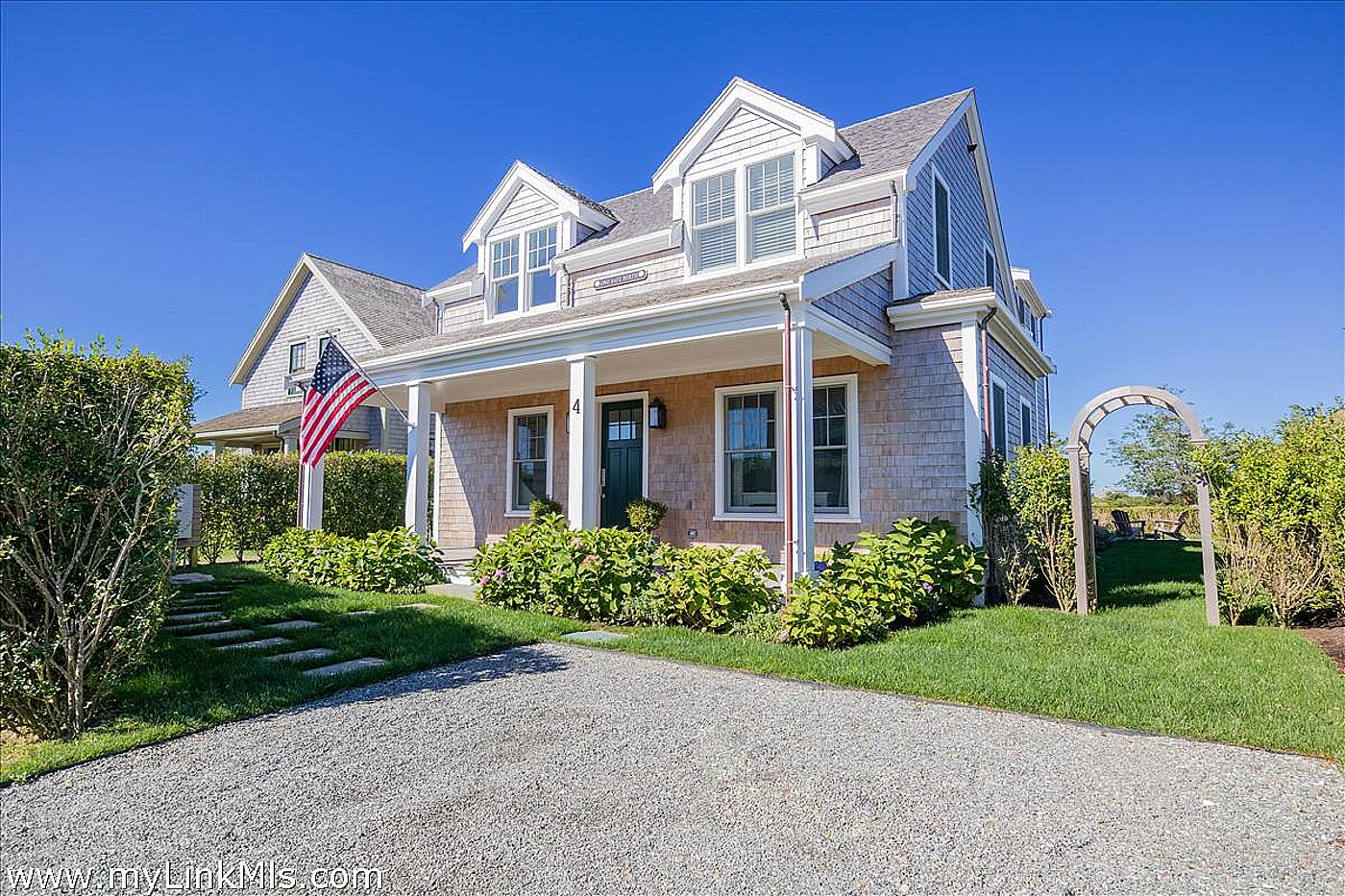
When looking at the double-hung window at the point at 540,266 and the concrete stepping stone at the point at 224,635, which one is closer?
the concrete stepping stone at the point at 224,635

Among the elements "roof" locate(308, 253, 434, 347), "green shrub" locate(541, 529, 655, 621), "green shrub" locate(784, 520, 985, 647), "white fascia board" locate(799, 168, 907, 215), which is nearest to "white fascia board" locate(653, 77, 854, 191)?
"white fascia board" locate(799, 168, 907, 215)

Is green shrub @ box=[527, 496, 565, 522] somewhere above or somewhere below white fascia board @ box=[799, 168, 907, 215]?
below

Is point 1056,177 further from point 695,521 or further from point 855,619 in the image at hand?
point 855,619

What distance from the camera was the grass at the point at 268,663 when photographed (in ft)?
11.8

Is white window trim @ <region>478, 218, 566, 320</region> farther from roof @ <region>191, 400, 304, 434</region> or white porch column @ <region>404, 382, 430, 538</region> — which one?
roof @ <region>191, 400, 304, 434</region>

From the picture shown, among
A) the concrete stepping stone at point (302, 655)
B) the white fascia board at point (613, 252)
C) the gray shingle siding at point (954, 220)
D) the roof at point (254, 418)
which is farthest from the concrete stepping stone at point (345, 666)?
the roof at point (254, 418)

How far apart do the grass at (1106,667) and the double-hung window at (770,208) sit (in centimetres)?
572

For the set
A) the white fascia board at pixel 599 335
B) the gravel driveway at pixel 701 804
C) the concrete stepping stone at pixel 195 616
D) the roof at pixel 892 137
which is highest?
the roof at pixel 892 137

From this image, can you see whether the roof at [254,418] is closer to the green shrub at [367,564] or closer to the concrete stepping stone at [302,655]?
the green shrub at [367,564]

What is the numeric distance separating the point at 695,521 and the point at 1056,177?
9.28m

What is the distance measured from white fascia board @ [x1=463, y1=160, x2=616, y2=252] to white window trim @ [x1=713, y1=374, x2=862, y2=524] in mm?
4581

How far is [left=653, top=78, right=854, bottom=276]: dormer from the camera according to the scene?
32.6 ft

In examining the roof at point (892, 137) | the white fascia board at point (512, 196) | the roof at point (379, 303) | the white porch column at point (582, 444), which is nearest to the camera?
the white porch column at point (582, 444)

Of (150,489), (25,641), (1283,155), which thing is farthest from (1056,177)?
(25,641)
